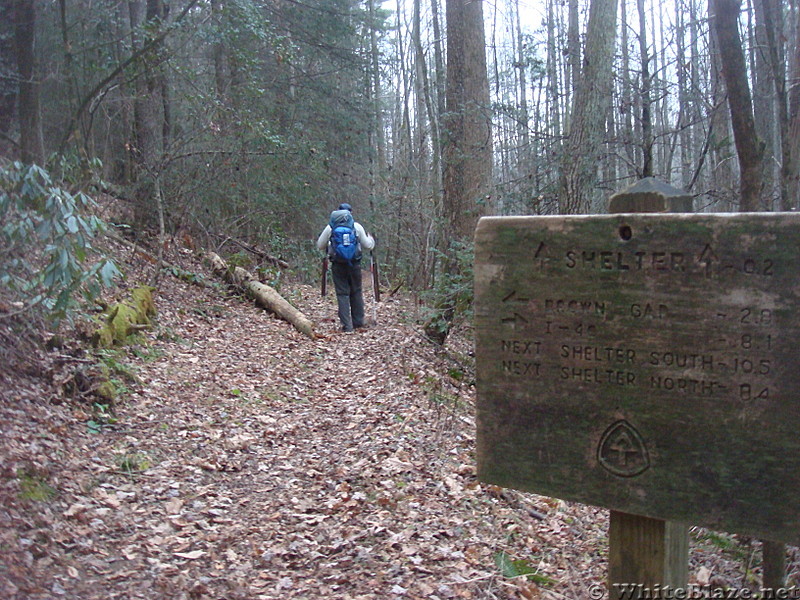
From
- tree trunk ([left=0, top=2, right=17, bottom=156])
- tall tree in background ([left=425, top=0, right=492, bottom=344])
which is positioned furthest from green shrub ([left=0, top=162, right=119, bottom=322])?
tree trunk ([left=0, top=2, right=17, bottom=156])

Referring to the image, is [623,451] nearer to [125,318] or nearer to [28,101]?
[125,318]

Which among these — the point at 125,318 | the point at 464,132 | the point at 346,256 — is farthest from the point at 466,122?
the point at 125,318

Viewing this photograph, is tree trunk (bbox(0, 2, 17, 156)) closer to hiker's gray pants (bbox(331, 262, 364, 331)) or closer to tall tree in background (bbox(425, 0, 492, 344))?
hiker's gray pants (bbox(331, 262, 364, 331))

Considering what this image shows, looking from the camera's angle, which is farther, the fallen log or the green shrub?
the fallen log

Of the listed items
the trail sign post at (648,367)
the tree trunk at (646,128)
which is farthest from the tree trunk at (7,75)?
the trail sign post at (648,367)

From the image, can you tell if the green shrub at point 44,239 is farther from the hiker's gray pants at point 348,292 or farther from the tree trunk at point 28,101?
the hiker's gray pants at point 348,292

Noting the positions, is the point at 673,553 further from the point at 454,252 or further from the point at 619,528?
the point at 454,252

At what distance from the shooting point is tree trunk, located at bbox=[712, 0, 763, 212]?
532 cm

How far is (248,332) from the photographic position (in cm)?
1189

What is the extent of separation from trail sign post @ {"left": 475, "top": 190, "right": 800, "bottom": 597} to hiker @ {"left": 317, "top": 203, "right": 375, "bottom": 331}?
32.9ft

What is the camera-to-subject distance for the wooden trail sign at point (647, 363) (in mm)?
2072

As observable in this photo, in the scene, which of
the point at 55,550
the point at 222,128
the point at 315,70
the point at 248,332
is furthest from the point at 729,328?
the point at 315,70

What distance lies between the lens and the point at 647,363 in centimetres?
222

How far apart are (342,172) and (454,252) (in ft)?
50.5
